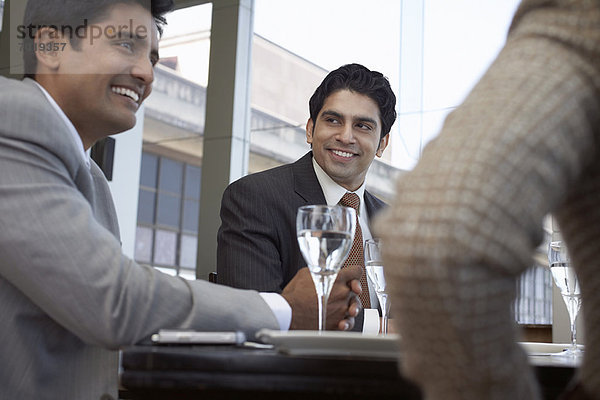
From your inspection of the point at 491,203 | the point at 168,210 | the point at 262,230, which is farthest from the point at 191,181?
the point at 491,203

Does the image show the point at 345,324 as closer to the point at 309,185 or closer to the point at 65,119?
the point at 65,119

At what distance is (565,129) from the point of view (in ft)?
1.50

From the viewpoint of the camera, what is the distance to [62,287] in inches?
37.4

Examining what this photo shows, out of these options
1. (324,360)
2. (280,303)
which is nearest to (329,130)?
(280,303)

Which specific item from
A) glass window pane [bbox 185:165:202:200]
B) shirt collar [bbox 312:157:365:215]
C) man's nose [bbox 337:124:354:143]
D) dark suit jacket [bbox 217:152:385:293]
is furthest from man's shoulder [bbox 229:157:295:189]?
glass window pane [bbox 185:165:202:200]

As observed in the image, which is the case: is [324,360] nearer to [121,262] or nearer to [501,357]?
[501,357]

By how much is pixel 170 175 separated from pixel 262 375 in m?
12.8

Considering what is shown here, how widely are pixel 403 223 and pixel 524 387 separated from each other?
0.49 feet

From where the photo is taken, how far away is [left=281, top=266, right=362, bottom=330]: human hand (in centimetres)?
120

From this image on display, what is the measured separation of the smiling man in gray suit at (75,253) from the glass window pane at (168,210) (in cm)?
1162

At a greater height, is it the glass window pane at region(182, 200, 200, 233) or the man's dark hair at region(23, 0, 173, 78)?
the glass window pane at region(182, 200, 200, 233)

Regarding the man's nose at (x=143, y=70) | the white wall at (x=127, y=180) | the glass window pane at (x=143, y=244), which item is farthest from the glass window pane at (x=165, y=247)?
the man's nose at (x=143, y=70)

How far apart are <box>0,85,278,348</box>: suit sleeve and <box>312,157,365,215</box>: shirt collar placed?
1.46m

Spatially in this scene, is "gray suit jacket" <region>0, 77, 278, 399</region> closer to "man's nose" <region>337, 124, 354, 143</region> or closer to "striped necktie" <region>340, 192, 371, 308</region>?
"striped necktie" <region>340, 192, 371, 308</region>
